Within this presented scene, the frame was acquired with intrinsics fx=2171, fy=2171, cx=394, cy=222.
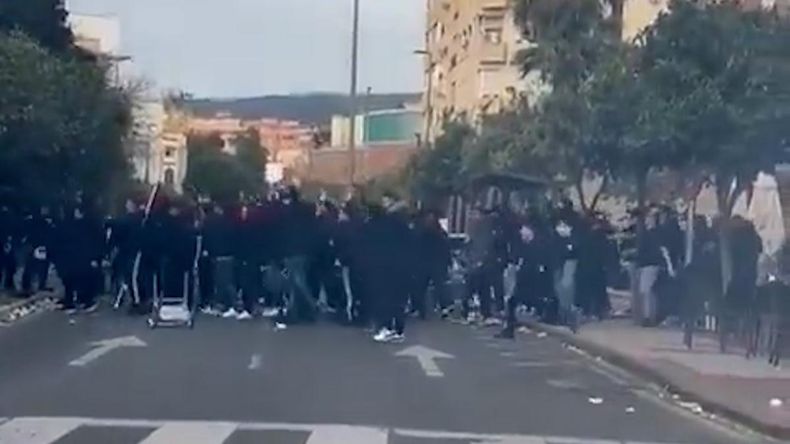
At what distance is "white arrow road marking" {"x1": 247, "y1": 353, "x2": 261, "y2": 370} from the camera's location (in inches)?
941

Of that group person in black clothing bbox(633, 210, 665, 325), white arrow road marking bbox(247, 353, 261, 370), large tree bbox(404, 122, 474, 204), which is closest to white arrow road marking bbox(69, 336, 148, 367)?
white arrow road marking bbox(247, 353, 261, 370)

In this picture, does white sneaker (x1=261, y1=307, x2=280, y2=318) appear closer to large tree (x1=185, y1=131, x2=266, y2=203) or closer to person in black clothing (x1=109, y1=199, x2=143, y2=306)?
person in black clothing (x1=109, y1=199, x2=143, y2=306)

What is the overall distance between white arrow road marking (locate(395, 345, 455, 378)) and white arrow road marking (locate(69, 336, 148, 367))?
3.40 metres

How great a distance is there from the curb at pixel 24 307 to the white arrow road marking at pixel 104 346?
15.3 ft

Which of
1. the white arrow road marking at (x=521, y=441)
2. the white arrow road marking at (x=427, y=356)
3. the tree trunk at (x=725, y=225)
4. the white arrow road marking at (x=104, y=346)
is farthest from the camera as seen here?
the tree trunk at (x=725, y=225)

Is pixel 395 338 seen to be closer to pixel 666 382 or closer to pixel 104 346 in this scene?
pixel 104 346

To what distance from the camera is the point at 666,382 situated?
76.2ft

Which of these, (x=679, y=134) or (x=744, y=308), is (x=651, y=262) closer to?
(x=679, y=134)

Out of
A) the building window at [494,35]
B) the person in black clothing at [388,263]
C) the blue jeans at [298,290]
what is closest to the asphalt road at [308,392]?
the person in black clothing at [388,263]

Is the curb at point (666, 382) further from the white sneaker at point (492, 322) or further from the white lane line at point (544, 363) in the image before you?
the white sneaker at point (492, 322)

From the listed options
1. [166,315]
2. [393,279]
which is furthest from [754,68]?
[166,315]

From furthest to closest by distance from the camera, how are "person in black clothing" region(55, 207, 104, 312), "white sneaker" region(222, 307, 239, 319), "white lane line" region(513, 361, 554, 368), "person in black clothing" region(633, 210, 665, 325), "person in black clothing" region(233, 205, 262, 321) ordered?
"person in black clothing" region(55, 207, 104, 312), "white sneaker" region(222, 307, 239, 319), "person in black clothing" region(233, 205, 262, 321), "person in black clothing" region(633, 210, 665, 325), "white lane line" region(513, 361, 554, 368)

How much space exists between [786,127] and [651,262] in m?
2.88

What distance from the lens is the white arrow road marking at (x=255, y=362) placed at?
2389cm
